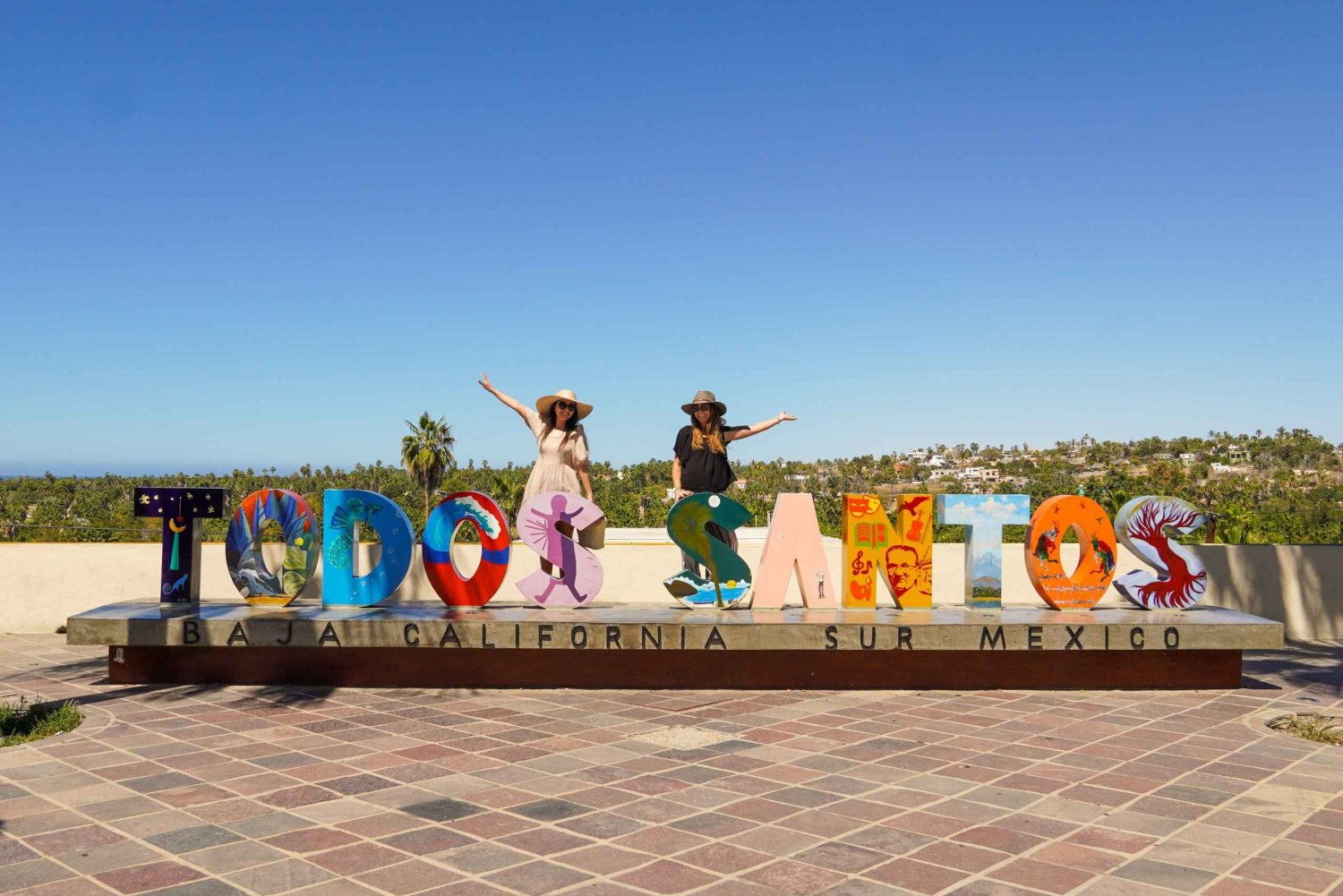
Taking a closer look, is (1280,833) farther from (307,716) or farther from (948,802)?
(307,716)

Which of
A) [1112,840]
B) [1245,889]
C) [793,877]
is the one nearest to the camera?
[1245,889]

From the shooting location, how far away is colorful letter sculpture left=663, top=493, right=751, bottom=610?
9281 mm

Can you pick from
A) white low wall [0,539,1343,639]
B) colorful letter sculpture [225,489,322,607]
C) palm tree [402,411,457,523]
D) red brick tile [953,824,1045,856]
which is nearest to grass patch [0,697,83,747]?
colorful letter sculpture [225,489,322,607]

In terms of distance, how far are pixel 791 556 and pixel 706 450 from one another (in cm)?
124

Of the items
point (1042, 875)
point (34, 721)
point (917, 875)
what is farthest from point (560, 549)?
point (1042, 875)

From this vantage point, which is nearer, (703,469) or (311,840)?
(311,840)

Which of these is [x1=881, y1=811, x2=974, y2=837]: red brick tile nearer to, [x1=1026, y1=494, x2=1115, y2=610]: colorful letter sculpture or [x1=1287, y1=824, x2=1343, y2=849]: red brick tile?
[x1=1287, y1=824, x2=1343, y2=849]: red brick tile

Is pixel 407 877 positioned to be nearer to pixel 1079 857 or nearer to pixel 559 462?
pixel 1079 857

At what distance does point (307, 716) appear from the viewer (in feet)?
25.7

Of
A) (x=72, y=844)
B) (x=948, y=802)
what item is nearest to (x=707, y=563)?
(x=948, y=802)

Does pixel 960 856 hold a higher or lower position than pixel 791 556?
lower

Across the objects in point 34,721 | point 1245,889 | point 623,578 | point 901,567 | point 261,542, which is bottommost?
point 1245,889

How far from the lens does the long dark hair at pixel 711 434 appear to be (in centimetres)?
978

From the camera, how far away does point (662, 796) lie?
587cm
